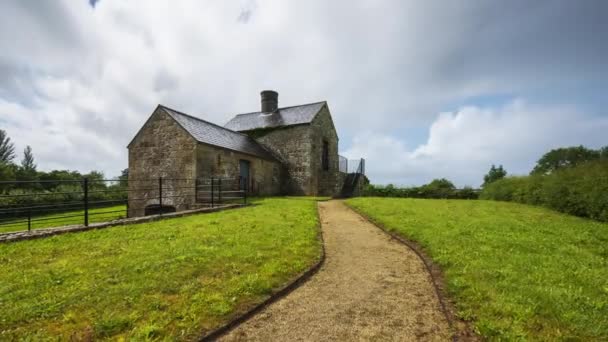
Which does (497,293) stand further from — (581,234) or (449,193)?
(449,193)

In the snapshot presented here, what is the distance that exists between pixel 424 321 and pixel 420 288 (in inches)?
37.6

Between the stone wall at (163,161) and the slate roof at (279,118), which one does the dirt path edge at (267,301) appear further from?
the slate roof at (279,118)

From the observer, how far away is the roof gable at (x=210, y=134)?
650 inches

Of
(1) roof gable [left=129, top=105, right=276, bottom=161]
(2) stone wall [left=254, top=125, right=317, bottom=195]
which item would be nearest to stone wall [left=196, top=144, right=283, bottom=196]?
(1) roof gable [left=129, top=105, right=276, bottom=161]

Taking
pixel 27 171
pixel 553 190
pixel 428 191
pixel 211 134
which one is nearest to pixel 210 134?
pixel 211 134

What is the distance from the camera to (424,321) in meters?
3.20

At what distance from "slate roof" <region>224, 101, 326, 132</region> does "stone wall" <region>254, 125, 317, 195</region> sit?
0.77 meters

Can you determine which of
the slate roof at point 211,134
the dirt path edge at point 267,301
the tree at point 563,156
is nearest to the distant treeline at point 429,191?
the slate roof at point 211,134

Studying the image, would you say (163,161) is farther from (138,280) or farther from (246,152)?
(138,280)

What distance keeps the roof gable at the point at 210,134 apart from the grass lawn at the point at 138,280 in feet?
34.6

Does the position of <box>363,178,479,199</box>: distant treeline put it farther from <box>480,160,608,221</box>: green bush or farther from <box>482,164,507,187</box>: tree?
<box>482,164,507,187</box>: tree

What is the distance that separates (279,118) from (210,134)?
27.3ft

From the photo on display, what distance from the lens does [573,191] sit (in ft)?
37.3

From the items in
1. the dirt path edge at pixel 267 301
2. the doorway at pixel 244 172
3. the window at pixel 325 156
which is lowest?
the dirt path edge at pixel 267 301
